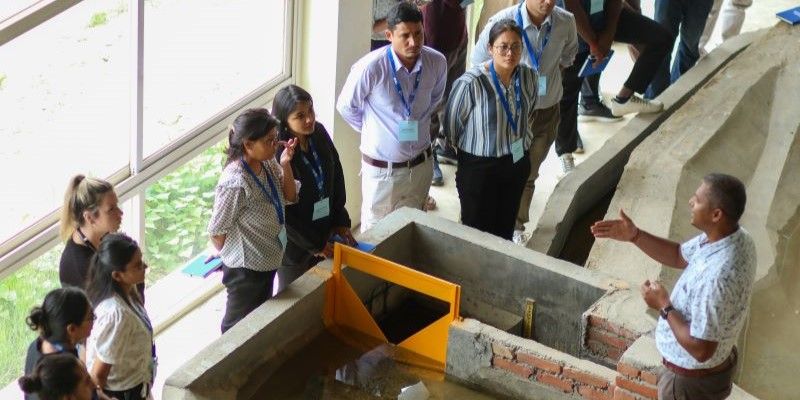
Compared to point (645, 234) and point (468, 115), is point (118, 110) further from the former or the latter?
point (645, 234)

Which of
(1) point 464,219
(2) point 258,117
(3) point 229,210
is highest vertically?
(2) point 258,117

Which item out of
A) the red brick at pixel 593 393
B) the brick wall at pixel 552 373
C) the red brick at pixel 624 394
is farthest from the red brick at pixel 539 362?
the red brick at pixel 624 394

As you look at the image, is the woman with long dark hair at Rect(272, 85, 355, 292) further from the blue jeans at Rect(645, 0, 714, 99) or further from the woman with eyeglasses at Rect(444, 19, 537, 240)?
the blue jeans at Rect(645, 0, 714, 99)

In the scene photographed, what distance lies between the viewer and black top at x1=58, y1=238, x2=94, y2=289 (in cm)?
484

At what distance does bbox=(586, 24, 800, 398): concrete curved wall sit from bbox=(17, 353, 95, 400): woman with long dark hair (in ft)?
9.75

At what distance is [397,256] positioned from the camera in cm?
614

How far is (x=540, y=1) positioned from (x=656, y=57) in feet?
6.37

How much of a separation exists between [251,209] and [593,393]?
5.66 feet

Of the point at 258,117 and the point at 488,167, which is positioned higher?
the point at 258,117

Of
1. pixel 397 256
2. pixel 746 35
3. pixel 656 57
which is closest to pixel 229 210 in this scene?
pixel 397 256

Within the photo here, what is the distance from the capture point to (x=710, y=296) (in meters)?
4.28

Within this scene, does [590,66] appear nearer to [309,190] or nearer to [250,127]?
[309,190]

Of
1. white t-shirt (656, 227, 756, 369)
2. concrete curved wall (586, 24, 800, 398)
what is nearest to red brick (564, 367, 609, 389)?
white t-shirt (656, 227, 756, 369)

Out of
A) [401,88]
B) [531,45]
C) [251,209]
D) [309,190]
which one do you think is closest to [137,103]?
[309,190]
